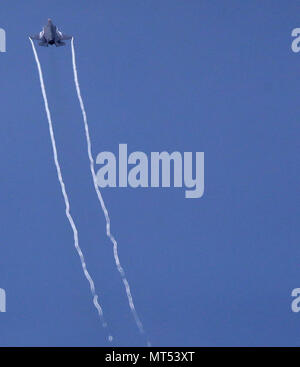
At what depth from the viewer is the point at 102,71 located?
4.97 feet

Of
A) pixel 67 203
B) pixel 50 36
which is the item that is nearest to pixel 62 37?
pixel 50 36

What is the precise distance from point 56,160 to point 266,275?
0.69 metres

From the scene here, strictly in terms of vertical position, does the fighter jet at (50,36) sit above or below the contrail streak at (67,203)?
above

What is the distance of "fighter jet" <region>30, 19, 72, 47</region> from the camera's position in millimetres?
1381

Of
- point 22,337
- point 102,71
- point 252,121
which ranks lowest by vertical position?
point 22,337

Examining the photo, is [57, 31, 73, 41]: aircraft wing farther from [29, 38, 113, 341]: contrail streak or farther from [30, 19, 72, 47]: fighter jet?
[29, 38, 113, 341]: contrail streak

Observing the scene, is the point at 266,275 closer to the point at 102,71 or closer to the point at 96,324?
the point at 96,324

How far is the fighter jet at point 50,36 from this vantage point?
138 centimetres

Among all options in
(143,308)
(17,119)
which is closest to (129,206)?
(143,308)

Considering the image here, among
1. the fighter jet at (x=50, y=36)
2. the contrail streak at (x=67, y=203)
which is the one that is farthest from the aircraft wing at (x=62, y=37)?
the contrail streak at (x=67, y=203)

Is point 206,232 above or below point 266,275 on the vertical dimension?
above

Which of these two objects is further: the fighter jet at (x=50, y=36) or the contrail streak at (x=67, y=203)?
the contrail streak at (x=67, y=203)

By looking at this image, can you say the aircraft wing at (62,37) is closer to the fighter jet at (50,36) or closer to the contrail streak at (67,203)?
the fighter jet at (50,36)

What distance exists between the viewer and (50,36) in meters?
1.39
